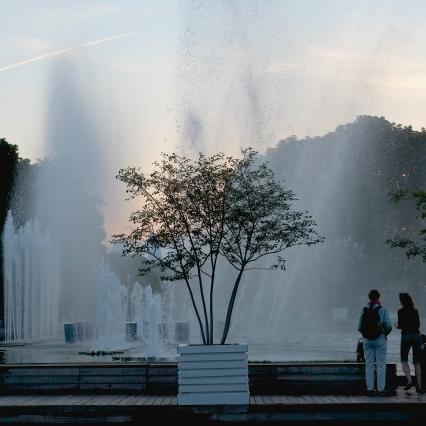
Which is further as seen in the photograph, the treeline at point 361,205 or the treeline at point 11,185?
the treeline at point 361,205

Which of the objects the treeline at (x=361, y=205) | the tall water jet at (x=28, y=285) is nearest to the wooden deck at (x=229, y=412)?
the tall water jet at (x=28, y=285)

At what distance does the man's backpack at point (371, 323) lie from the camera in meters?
15.6

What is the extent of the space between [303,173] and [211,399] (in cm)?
5541

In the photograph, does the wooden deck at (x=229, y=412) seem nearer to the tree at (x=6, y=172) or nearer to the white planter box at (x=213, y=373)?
the white planter box at (x=213, y=373)

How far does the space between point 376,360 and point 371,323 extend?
576mm

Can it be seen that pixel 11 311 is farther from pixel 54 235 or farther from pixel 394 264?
pixel 394 264

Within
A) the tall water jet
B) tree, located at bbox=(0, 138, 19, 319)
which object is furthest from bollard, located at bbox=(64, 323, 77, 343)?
tree, located at bbox=(0, 138, 19, 319)

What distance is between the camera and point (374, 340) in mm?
15539

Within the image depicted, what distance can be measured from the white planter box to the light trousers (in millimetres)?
1977

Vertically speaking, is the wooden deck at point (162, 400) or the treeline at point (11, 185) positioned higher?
the treeline at point (11, 185)

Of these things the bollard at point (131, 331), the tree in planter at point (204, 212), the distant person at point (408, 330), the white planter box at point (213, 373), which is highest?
the tree in planter at point (204, 212)

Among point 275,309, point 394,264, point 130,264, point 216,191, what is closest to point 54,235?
point 275,309

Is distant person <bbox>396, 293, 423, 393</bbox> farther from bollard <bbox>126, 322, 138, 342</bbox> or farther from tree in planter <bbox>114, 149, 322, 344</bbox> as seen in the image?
bollard <bbox>126, 322, 138, 342</bbox>

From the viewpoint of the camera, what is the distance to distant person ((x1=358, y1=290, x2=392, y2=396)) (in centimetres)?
1527
